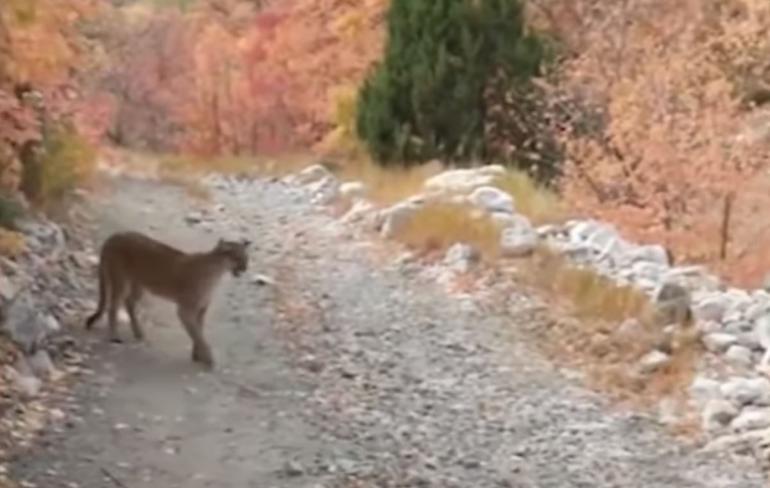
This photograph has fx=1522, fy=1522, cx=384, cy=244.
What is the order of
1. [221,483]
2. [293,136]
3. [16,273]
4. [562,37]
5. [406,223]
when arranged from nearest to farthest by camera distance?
1. [221,483]
2. [16,273]
3. [406,223]
4. [562,37]
5. [293,136]

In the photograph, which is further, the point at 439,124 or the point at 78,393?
the point at 439,124

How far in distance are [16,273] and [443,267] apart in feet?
10.9

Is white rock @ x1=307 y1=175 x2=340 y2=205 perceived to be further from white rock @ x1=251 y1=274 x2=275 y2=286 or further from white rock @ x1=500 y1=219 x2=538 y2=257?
white rock @ x1=251 y1=274 x2=275 y2=286

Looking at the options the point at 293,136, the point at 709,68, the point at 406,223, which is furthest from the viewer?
the point at 293,136

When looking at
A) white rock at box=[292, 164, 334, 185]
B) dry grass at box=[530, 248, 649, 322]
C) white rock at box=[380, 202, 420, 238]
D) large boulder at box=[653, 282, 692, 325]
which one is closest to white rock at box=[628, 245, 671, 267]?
dry grass at box=[530, 248, 649, 322]

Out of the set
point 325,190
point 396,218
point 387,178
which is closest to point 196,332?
point 396,218

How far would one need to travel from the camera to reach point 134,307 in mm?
8195

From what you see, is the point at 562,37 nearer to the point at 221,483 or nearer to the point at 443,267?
the point at 443,267

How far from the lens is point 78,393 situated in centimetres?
711

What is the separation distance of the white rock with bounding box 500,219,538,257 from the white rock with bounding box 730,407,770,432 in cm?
344

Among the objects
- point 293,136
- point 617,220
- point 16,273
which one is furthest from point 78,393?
point 293,136

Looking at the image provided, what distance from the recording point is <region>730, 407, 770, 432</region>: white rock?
6890mm

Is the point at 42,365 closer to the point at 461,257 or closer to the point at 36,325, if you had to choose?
the point at 36,325

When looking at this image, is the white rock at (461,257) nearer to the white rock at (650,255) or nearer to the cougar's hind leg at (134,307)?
the white rock at (650,255)
